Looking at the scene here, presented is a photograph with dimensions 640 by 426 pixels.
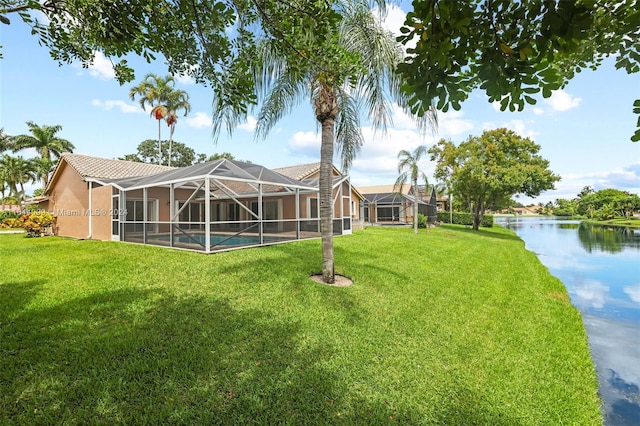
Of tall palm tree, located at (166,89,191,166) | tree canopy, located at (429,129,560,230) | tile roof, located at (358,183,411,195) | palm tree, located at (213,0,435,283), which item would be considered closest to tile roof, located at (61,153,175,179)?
palm tree, located at (213,0,435,283)

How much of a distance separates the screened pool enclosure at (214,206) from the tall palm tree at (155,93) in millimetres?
16605

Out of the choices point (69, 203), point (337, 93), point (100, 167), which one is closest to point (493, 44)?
point (337, 93)

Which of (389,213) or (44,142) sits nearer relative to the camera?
(44,142)

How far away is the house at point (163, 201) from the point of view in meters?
12.4

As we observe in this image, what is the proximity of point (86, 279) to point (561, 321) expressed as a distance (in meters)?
11.0

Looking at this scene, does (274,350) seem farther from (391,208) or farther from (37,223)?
(391,208)

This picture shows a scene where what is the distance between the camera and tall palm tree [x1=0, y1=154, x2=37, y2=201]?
37.7 m

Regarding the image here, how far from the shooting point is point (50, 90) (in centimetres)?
547

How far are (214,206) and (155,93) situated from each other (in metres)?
17.8

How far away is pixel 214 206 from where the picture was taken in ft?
80.1

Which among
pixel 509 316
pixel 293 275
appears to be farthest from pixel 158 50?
pixel 509 316

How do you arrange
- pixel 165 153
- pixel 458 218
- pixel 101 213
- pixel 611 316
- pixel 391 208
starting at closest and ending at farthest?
1. pixel 611 316
2. pixel 101 213
3. pixel 391 208
4. pixel 458 218
5. pixel 165 153

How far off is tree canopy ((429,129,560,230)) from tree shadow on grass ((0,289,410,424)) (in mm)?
26736

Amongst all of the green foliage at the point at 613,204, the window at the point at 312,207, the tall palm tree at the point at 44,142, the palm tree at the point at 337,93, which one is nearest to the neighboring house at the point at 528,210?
the green foliage at the point at 613,204
